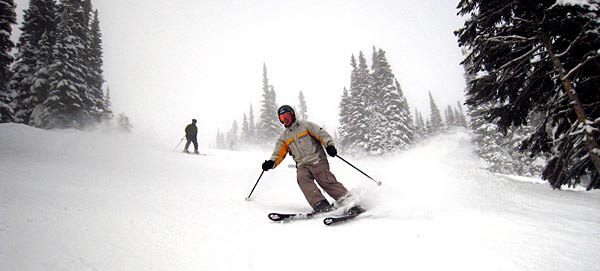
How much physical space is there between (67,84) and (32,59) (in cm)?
438

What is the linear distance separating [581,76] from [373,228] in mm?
6003

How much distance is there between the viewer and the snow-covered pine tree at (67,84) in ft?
64.3

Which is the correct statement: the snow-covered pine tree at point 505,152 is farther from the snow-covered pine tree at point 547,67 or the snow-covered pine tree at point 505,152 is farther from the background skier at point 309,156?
the background skier at point 309,156

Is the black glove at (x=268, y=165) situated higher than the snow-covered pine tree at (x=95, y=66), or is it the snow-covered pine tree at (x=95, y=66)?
the snow-covered pine tree at (x=95, y=66)

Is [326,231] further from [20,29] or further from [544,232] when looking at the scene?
[20,29]

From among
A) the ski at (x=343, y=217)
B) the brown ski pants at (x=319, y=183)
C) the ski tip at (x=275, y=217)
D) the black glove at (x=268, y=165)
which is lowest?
the ski tip at (x=275, y=217)

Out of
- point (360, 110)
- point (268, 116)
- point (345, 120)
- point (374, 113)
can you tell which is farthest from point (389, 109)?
point (268, 116)

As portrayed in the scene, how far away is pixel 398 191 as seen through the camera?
4.56m

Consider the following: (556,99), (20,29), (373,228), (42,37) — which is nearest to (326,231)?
(373,228)

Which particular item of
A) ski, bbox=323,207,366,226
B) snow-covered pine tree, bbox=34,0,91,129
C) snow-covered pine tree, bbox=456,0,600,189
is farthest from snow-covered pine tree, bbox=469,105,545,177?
snow-covered pine tree, bbox=34,0,91,129

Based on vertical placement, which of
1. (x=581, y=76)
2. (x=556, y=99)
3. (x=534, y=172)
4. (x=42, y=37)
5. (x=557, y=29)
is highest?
(x=42, y=37)

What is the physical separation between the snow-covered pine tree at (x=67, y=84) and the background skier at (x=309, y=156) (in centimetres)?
2365

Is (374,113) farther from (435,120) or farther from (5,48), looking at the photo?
(5,48)

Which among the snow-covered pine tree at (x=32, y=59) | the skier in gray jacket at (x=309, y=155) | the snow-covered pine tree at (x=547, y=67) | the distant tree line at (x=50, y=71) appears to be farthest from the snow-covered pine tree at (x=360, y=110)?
the snow-covered pine tree at (x=32, y=59)
